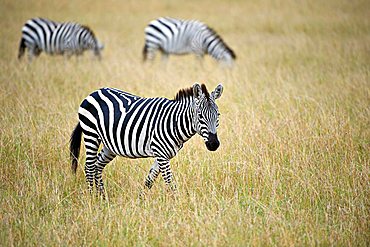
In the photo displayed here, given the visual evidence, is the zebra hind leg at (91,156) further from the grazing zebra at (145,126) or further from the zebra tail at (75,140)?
the zebra tail at (75,140)

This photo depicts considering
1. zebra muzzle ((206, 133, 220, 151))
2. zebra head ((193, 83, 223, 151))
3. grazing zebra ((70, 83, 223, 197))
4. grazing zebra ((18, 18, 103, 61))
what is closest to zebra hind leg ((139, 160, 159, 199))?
grazing zebra ((70, 83, 223, 197))

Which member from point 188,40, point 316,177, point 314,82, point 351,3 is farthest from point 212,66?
point 351,3

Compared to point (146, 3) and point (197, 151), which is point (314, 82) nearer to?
point (197, 151)

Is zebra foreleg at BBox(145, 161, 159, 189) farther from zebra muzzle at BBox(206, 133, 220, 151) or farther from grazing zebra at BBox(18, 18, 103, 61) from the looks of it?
grazing zebra at BBox(18, 18, 103, 61)

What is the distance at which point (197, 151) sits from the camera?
7.00 metres

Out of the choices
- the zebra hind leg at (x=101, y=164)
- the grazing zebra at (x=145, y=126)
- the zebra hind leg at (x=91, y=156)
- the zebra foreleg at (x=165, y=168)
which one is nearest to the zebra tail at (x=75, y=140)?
the grazing zebra at (x=145, y=126)

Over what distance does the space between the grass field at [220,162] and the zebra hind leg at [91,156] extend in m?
0.18

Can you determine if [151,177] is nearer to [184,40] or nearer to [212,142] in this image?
[212,142]

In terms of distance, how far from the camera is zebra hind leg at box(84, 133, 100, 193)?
5711 millimetres

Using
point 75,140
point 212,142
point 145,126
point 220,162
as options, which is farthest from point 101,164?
point 212,142

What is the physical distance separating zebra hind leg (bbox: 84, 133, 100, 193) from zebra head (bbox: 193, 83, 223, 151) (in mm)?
1422

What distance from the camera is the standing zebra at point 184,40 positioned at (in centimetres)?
1416

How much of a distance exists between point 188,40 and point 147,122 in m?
9.52

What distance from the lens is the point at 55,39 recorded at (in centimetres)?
1404
